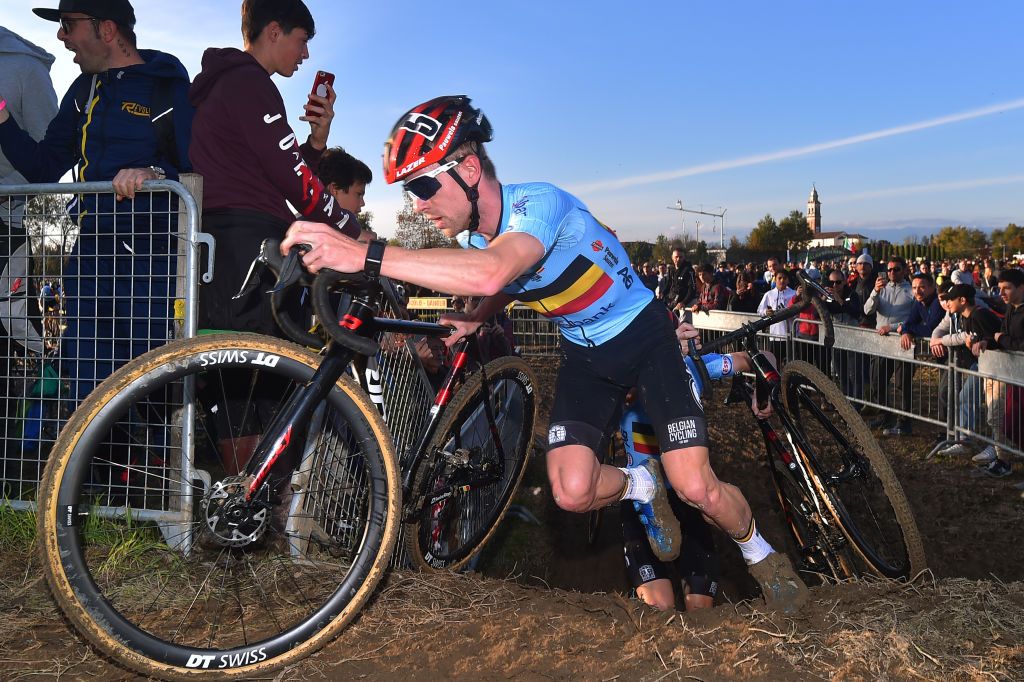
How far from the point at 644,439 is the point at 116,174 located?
3191 mm

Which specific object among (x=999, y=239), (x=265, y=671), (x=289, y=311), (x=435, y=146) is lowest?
(x=265, y=671)

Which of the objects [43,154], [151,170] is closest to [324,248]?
[151,170]

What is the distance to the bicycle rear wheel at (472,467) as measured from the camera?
12.9 ft

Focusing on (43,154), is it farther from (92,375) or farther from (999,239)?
(999,239)

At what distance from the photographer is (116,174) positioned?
3990 millimetres

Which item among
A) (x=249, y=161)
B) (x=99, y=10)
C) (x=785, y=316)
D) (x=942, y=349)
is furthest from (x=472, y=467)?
(x=942, y=349)

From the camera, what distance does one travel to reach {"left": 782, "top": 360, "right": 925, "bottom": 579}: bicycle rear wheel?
4164 mm

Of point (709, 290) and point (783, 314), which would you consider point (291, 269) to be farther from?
point (709, 290)

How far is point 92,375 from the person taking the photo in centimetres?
414

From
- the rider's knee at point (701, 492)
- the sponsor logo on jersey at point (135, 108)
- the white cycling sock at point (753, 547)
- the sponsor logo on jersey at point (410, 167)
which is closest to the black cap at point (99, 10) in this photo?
the sponsor logo on jersey at point (135, 108)

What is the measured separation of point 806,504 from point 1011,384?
433cm

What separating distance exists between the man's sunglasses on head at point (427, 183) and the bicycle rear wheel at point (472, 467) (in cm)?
118

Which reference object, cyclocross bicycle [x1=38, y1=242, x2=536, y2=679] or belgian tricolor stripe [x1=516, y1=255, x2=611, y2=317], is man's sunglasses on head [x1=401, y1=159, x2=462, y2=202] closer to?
cyclocross bicycle [x1=38, y1=242, x2=536, y2=679]

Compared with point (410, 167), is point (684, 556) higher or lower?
lower
